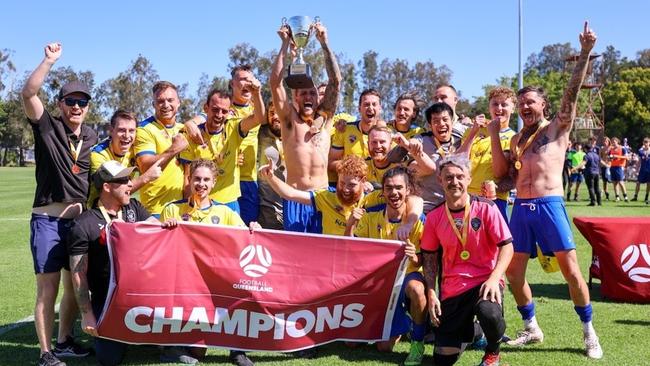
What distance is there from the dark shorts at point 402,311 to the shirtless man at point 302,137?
1.29 meters

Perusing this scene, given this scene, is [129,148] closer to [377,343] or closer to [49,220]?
[49,220]

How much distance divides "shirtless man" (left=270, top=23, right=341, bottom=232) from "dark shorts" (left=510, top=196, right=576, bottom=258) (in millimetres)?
2010

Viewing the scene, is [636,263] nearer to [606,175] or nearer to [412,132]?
[412,132]

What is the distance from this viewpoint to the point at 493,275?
16.0 feet

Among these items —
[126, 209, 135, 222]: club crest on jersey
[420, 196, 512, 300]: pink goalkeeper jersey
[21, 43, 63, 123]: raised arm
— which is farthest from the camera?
[126, 209, 135, 222]: club crest on jersey

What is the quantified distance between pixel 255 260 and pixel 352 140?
248 centimetres

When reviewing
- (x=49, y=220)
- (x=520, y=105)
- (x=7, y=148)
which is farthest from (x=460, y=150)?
(x=7, y=148)

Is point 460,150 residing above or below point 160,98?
below

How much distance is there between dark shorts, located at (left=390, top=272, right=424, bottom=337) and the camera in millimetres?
5477

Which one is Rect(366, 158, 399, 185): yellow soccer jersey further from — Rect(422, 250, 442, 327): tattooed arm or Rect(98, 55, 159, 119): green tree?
Rect(98, 55, 159, 119): green tree

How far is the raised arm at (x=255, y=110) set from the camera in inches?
251

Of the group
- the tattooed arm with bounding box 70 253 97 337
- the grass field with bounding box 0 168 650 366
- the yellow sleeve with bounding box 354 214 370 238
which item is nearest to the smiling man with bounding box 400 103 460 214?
the yellow sleeve with bounding box 354 214 370 238

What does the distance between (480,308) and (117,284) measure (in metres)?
2.93

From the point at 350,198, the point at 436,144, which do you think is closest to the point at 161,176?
the point at 350,198
